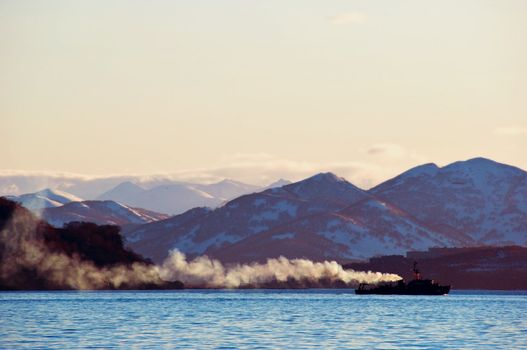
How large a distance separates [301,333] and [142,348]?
3067 centimetres

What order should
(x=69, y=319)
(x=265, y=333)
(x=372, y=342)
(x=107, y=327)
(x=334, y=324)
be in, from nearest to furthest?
1. (x=372, y=342)
2. (x=265, y=333)
3. (x=107, y=327)
4. (x=334, y=324)
5. (x=69, y=319)

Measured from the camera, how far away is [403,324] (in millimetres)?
182500

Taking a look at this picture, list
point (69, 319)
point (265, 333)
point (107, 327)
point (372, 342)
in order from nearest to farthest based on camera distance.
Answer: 1. point (372, 342)
2. point (265, 333)
3. point (107, 327)
4. point (69, 319)

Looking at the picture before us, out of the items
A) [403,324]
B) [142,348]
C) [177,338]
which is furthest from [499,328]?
[142,348]

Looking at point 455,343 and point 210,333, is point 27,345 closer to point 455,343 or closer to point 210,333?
point 210,333

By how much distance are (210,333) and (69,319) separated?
1650 inches

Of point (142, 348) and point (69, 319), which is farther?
point (69, 319)

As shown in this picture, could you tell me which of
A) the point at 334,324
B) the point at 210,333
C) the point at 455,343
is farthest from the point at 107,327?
the point at 455,343

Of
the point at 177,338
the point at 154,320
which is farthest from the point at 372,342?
the point at 154,320

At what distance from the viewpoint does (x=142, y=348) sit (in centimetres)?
13250

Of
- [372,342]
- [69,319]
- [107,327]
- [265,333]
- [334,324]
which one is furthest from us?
[69,319]

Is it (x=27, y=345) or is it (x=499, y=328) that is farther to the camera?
(x=499, y=328)

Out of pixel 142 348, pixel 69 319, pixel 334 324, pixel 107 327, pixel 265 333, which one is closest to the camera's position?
pixel 142 348

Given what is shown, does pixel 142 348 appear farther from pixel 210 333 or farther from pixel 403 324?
pixel 403 324
